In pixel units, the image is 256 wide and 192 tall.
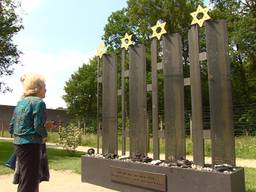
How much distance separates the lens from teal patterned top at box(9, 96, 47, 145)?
208 inches

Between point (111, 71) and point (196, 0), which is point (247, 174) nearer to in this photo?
point (111, 71)

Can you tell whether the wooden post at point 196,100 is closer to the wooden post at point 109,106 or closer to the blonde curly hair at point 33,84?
the wooden post at point 109,106

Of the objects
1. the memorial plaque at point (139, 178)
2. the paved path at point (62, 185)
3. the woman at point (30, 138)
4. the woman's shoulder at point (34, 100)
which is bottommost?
the paved path at point (62, 185)

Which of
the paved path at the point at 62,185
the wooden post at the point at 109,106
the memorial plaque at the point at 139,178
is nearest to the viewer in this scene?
the memorial plaque at the point at 139,178

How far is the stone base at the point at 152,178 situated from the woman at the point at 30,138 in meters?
2.73

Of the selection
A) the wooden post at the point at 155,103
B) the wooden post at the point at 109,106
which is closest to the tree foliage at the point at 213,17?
the wooden post at the point at 109,106

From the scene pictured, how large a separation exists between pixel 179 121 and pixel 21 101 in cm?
349

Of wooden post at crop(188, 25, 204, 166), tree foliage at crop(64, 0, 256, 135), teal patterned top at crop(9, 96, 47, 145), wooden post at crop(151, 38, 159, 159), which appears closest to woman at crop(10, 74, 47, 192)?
teal patterned top at crop(9, 96, 47, 145)

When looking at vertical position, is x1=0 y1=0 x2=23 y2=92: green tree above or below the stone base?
above

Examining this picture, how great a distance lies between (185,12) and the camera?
39.8 metres

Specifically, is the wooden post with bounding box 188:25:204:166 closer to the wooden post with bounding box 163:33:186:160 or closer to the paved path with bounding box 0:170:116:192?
the wooden post with bounding box 163:33:186:160

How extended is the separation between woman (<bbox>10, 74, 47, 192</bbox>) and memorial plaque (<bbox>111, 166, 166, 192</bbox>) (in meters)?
2.75

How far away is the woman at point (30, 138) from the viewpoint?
5293 mm

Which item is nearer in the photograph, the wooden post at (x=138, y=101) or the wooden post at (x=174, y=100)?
the wooden post at (x=174, y=100)
